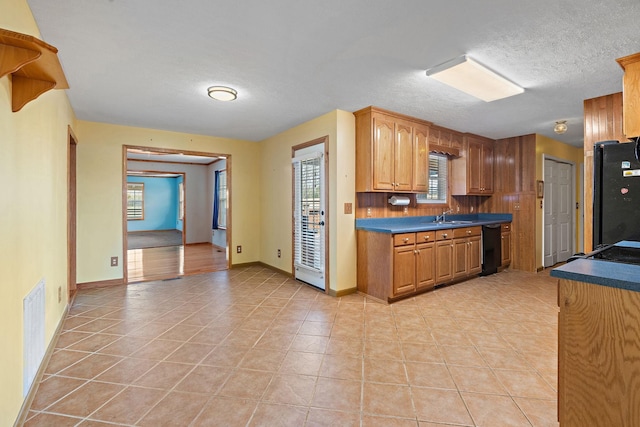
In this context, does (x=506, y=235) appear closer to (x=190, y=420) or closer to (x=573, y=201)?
(x=573, y=201)

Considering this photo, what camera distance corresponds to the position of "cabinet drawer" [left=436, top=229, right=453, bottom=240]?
13.4 ft

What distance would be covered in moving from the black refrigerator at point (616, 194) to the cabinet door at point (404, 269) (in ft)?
5.63

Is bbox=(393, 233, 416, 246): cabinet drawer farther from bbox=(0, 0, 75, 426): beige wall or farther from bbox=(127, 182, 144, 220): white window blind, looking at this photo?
bbox=(127, 182, 144, 220): white window blind

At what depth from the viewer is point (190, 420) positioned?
1.64 meters

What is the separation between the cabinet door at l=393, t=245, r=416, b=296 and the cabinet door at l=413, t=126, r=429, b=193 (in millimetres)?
1040

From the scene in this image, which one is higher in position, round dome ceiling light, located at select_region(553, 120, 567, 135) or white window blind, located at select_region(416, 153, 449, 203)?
round dome ceiling light, located at select_region(553, 120, 567, 135)

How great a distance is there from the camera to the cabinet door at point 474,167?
5.14m

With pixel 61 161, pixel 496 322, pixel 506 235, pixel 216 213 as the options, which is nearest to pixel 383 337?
pixel 496 322

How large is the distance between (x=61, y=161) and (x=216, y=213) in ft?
16.6

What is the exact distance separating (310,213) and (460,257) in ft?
7.54

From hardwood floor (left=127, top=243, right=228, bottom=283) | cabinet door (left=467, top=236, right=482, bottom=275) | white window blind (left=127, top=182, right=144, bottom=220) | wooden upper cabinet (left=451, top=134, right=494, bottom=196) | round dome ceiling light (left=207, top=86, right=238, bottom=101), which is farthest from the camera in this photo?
white window blind (left=127, top=182, right=144, bottom=220)

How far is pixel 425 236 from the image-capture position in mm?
3906

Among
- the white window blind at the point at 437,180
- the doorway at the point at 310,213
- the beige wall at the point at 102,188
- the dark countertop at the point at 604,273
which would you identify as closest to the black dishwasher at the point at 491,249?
the white window blind at the point at 437,180

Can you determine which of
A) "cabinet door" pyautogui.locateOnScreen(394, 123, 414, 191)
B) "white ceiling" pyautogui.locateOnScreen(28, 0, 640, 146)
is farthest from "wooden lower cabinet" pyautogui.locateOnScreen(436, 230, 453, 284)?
"white ceiling" pyautogui.locateOnScreen(28, 0, 640, 146)
